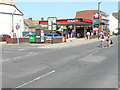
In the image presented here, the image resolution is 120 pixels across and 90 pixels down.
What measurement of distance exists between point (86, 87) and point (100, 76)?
5.62 ft

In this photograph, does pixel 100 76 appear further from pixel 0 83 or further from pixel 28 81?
pixel 0 83

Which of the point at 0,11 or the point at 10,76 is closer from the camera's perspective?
the point at 10,76

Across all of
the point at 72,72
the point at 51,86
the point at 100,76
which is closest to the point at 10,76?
the point at 51,86

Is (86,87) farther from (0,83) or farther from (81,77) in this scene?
(0,83)

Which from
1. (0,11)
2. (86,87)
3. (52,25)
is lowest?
(86,87)

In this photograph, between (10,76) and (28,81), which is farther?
(10,76)

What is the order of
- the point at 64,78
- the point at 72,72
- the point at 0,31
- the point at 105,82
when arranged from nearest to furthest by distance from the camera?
the point at 105,82
the point at 64,78
the point at 72,72
the point at 0,31

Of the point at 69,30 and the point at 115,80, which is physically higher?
the point at 69,30

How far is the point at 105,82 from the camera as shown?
6801 mm

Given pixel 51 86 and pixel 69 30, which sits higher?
pixel 69 30

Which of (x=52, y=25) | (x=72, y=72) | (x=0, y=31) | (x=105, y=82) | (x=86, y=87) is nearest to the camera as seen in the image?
(x=86, y=87)

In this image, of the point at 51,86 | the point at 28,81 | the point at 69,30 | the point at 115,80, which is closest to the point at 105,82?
the point at 115,80

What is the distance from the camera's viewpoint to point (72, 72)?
845cm

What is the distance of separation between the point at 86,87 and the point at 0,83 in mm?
3490
